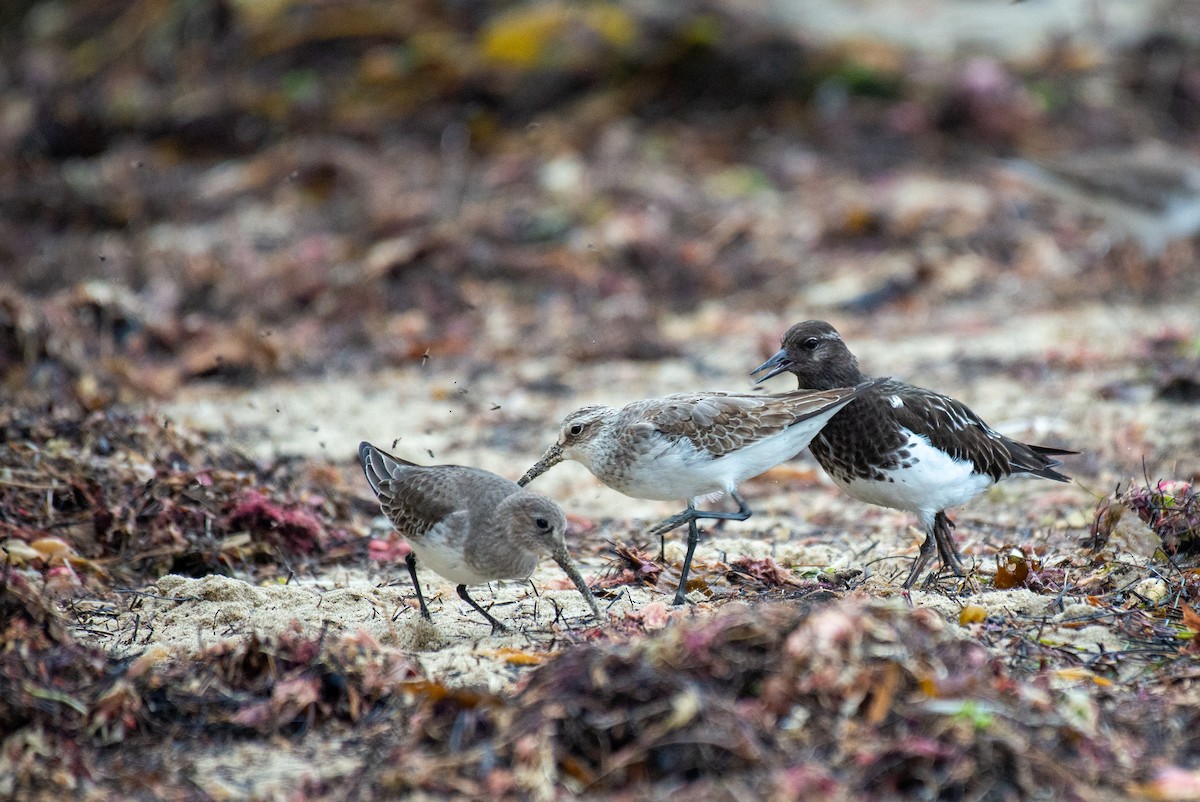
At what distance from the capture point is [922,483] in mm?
5902

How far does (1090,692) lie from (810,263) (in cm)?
849

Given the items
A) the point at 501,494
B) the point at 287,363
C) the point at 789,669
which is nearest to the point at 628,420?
the point at 501,494

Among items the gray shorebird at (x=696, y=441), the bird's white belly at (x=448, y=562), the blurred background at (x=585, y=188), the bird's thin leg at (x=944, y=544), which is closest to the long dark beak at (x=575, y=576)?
the bird's white belly at (x=448, y=562)

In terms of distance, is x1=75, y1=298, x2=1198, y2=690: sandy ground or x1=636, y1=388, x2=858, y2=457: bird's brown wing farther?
x1=636, y1=388, x2=858, y2=457: bird's brown wing

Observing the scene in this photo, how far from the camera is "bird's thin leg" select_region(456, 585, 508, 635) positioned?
5.38 meters

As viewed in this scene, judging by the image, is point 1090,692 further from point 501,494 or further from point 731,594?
point 501,494

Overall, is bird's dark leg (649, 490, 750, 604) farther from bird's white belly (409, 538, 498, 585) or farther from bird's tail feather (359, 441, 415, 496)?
bird's tail feather (359, 441, 415, 496)

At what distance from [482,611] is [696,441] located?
1.24 m

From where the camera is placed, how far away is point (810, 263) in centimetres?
1264

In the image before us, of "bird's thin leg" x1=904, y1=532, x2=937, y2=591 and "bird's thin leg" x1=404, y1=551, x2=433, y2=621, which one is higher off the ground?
"bird's thin leg" x1=904, y1=532, x2=937, y2=591

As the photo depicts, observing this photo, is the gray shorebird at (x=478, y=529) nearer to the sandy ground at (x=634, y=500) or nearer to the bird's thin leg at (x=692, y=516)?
the sandy ground at (x=634, y=500)

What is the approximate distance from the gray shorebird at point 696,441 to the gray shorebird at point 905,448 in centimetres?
16

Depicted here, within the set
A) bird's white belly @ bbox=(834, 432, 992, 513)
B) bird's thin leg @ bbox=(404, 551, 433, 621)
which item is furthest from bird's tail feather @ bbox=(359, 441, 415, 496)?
bird's white belly @ bbox=(834, 432, 992, 513)

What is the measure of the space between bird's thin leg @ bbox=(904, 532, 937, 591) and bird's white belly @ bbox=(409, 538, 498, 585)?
6.01ft
